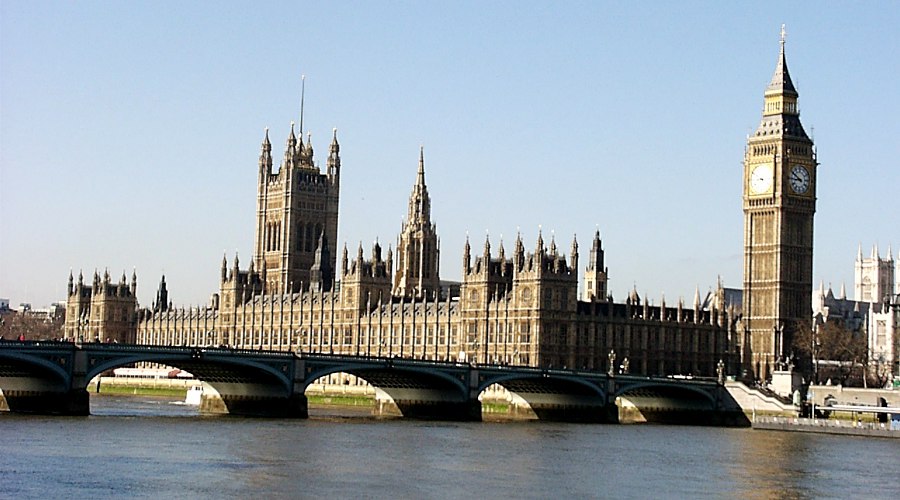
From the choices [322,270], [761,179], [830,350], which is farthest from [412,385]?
[322,270]

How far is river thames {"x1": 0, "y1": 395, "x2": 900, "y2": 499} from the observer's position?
61125mm

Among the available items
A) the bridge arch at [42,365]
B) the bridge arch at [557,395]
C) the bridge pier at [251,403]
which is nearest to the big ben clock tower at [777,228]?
the bridge arch at [557,395]

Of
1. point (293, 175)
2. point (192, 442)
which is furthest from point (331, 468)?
point (293, 175)

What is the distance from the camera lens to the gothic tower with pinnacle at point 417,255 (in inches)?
6511

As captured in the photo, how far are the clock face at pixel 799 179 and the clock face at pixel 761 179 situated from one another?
1835 millimetres

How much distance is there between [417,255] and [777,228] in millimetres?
37239

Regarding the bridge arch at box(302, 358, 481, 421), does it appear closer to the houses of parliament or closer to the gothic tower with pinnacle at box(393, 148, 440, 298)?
the houses of parliament

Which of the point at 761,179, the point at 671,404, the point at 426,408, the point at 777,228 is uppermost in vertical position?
the point at 761,179

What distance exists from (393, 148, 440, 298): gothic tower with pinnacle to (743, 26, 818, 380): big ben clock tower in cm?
3202

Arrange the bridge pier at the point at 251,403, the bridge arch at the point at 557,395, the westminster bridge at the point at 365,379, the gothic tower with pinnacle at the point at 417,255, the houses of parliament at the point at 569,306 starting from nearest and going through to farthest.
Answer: the westminster bridge at the point at 365,379 → the bridge pier at the point at 251,403 → the bridge arch at the point at 557,395 → the houses of parliament at the point at 569,306 → the gothic tower with pinnacle at the point at 417,255

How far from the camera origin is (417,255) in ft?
545

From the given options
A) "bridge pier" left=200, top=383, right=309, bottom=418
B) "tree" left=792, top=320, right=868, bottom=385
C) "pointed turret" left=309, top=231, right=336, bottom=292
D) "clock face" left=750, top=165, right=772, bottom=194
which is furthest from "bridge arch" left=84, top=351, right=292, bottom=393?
"pointed turret" left=309, top=231, right=336, bottom=292

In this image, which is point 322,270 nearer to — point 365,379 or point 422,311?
point 422,311

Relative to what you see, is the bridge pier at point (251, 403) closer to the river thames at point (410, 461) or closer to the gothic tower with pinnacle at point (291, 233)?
the river thames at point (410, 461)
